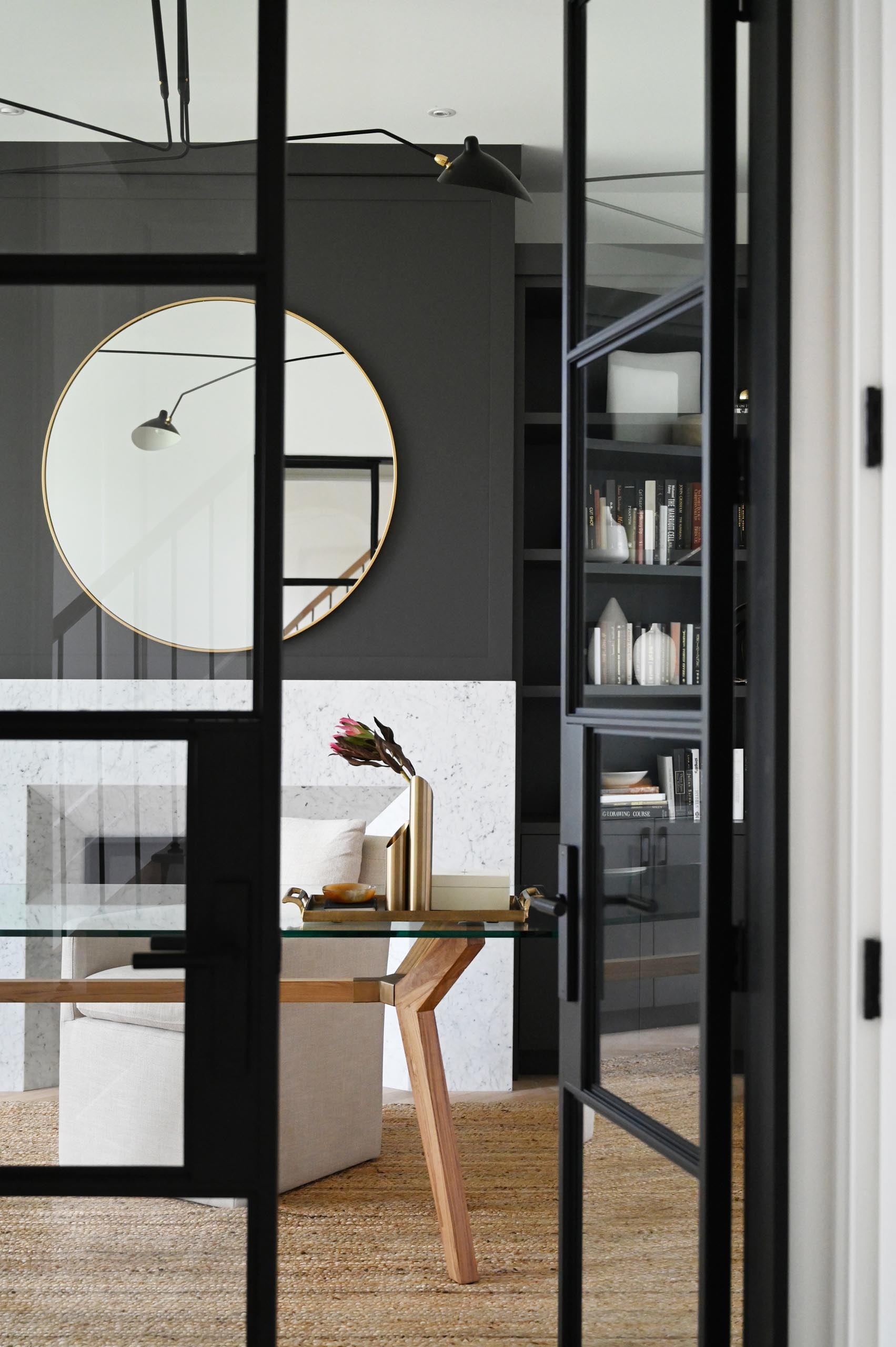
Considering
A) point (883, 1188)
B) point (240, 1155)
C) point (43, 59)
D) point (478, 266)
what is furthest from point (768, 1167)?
point (478, 266)

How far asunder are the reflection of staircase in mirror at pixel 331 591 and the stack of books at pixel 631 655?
7.32 ft

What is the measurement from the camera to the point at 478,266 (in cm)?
411

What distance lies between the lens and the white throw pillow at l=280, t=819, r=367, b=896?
10.3ft

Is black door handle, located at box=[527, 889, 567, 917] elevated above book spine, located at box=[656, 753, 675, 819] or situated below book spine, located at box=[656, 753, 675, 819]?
below

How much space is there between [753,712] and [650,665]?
26 cm

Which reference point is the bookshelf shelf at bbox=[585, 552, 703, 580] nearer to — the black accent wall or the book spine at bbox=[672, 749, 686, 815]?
the book spine at bbox=[672, 749, 686, 815]

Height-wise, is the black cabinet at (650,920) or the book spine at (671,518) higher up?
the book spine at (671,518)

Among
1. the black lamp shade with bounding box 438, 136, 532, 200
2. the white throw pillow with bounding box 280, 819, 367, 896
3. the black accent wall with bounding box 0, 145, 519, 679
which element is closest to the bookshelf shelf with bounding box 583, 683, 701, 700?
the white throw pillow with bounding box 280, 819, 367, 896

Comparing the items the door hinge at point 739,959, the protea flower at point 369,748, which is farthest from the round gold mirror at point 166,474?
the protea flower at point 369,748

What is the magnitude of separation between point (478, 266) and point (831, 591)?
2932 millimetres

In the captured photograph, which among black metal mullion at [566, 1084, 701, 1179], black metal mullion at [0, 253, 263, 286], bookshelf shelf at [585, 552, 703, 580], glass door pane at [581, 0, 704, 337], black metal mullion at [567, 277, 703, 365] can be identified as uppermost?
glass door pane at [581, 0, 704, 337]

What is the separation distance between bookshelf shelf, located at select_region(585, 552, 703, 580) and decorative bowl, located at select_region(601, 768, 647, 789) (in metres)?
0.31

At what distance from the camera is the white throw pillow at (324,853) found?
3.15 metres

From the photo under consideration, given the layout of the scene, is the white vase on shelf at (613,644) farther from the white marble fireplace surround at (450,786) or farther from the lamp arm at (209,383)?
the white marble fireplace surround at (450,786)
